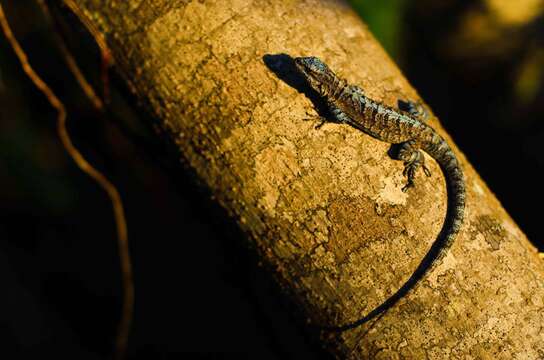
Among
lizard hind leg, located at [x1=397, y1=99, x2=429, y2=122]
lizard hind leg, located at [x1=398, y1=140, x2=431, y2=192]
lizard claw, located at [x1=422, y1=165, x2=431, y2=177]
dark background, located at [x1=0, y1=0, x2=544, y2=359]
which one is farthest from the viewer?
dark background, located at [x1=0, y1=0, x2=544, y2=359]

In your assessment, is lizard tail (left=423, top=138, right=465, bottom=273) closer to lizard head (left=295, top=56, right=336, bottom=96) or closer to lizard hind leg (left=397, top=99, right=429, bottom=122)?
lizard hind leg (left=397, top=99, right=429, bottom=122)

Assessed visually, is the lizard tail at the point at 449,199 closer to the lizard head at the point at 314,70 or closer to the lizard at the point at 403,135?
the lizard at the point at 403,135


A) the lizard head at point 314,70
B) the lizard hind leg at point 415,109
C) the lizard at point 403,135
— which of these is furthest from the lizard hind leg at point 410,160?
the lizard head at point 314,70

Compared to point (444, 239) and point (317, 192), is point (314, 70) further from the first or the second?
point (444, 239)

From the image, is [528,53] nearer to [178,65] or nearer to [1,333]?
[178,65]

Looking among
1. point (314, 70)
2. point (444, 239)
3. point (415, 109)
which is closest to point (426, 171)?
point (444, 239)

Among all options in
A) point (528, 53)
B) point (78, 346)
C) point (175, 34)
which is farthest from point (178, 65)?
point (528, 53)

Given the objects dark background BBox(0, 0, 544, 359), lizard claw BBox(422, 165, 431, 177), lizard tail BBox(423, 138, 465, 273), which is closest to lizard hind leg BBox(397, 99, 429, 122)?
lizard tail BBox(423, 138, 465, 273)
